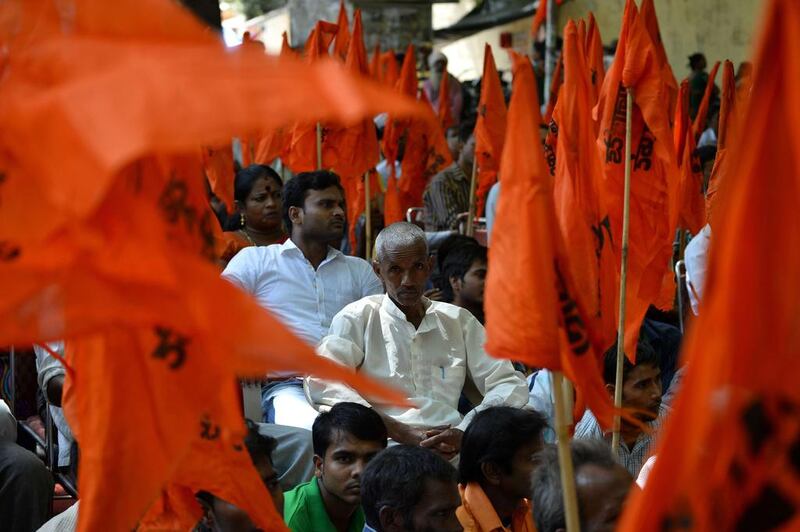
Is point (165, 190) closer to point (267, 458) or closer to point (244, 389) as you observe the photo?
point (267, 458)

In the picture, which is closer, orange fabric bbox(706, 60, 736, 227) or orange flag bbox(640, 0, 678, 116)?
orange flag bbox(640, 0, 678, 116)

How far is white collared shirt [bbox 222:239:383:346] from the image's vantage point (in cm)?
627

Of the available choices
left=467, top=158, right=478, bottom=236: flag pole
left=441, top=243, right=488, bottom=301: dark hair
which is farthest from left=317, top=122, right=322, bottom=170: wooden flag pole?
left=441, top=243, right=488, bottom=301: dark hair

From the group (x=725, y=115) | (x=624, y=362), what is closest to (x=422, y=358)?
(x=624, y=362)

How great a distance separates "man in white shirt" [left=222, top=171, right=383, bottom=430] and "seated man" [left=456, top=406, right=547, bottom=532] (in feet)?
5.85

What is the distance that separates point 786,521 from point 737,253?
349 millimetres

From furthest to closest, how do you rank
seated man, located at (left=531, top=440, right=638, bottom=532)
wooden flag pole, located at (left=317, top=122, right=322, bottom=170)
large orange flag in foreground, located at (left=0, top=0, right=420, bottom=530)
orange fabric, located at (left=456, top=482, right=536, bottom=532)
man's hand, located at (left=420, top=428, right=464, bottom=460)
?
1. wooden flag pole, located at (left=317, top=122, right=322, bottom=170)
2. man's hand, located at (left=420, top=428, right=464, bottom=460)
3. orange fabric, located at (left=456, top=482, right=536, bottom=532)
4. seated man, located at (left=531, top=440, right=638, bottom=532)
5. large orange flag in foreground, located at (left=0, top=0, right=420, bottom=530)

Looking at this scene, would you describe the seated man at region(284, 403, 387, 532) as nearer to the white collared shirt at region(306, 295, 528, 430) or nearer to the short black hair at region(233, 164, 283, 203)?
the white collared shirt at region(306, 295, 528, 430)

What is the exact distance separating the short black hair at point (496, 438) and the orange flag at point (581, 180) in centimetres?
38

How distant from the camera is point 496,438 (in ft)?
14.5

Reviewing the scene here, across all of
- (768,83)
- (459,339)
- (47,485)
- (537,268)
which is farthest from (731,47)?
(768,83)

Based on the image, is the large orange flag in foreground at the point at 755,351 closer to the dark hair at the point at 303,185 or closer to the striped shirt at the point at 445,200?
the dark hair at the point at 303,185

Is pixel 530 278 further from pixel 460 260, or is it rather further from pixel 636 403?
pixel 460 260

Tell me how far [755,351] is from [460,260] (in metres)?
4.86
